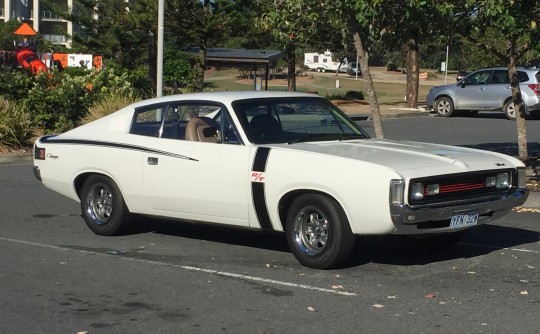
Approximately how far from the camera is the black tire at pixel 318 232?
26.0 feet

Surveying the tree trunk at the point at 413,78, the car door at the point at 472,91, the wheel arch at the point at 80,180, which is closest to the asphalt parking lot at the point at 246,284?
the wheel arch at the point at 80,180

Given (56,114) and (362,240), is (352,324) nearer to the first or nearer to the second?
(362,240)

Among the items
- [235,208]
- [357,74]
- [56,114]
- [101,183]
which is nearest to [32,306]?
[235,208]

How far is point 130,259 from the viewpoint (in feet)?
28.8

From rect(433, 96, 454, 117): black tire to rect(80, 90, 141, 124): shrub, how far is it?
43.1ft

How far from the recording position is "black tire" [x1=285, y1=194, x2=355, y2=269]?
793 cm

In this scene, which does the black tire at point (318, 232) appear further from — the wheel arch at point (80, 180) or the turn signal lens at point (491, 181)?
the wheel arch at point (80, 180)

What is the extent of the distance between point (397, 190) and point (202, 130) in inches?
94.0

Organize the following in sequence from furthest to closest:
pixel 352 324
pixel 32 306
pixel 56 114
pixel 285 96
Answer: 1. pixel 56 114
2. pixel 285 96
3. pixel 32 306
4. pixel 352 324

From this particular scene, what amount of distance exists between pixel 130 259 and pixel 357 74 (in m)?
80.2

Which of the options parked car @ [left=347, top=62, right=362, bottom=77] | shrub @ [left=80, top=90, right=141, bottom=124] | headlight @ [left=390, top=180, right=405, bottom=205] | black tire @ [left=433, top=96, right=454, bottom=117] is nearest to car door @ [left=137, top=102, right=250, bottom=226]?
headlight @ [left=390, top=180, right=405, bottom=205]

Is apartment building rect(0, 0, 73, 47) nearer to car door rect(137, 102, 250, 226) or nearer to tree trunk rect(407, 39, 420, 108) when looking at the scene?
tree trunk rect(407, 39, 420, 108)

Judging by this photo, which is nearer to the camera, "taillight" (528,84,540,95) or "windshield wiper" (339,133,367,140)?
"windshield wiper" (339,133,367,140)

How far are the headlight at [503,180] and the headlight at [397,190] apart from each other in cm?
123
